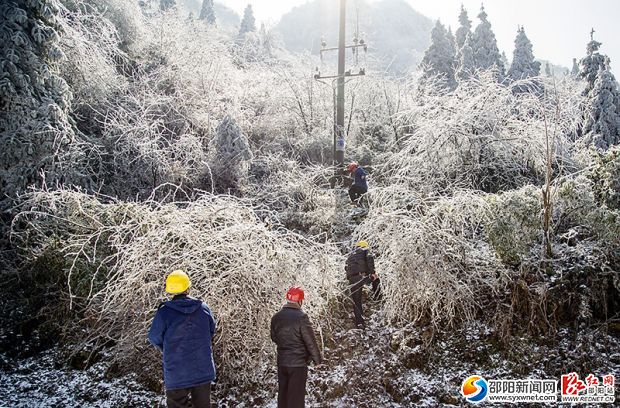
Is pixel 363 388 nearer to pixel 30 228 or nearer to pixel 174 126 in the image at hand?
pixel 30 228

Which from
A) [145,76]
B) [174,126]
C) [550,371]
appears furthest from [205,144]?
[550,371]

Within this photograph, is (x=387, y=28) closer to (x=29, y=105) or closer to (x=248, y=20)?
(x=248, y=20)

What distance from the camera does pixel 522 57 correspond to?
113 feet

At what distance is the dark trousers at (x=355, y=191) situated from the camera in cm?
1012

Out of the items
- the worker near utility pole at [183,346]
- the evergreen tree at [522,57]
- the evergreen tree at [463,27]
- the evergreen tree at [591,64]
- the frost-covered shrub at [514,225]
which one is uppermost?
the evergreen tree at [463,27]

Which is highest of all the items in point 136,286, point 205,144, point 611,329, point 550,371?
point 205,144

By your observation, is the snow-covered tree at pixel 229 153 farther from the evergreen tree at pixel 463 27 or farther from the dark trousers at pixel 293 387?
the evergreen tree at pixel 463 27

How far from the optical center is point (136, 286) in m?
5.10

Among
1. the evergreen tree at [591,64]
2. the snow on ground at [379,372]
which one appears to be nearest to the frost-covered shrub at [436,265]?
the snow on ground at [379,372]

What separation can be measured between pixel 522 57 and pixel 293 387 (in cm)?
3812

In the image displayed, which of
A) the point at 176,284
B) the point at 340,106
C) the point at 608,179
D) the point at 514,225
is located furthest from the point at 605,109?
the point at 176,284

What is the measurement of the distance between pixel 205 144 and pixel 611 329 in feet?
33.5

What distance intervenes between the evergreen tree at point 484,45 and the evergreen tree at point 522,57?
1.69 meters

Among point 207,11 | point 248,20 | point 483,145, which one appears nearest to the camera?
point 483,145
